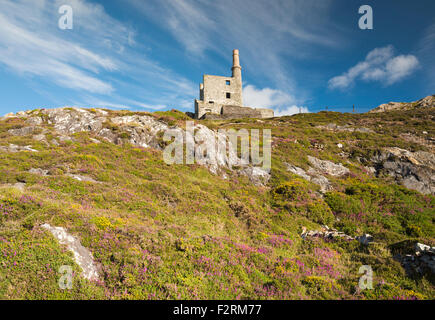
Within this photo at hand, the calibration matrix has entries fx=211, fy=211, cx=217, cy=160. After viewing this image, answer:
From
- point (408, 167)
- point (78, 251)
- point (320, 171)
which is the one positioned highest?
point (408, 167)

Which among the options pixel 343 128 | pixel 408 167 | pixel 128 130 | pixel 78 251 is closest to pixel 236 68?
pixel 343 128

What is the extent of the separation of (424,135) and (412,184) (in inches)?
862

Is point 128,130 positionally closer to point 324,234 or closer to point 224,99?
point 324,234

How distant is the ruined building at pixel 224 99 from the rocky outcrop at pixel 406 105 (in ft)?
131

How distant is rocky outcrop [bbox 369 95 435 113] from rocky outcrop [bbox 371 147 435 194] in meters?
46.8

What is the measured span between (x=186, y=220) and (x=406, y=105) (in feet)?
290

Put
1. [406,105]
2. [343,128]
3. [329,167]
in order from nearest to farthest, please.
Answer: [329,167]
[343,128]
[406,105]

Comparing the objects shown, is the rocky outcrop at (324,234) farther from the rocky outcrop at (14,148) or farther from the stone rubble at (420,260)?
the rocky outcrop at (14,148)

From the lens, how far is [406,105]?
69.5 metres

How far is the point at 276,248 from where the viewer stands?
458 inches

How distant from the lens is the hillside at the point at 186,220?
23.9ft

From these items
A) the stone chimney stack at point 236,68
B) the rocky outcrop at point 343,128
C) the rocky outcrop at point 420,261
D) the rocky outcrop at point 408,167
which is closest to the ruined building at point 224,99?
the stone chimney stack at point 236,68

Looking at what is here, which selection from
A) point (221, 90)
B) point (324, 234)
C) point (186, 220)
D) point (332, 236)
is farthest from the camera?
point (221, 90)
